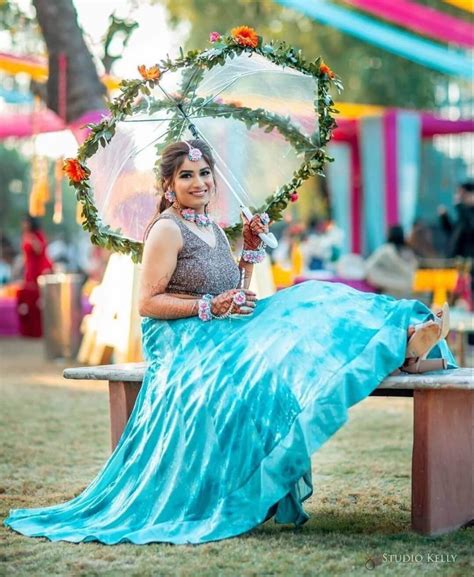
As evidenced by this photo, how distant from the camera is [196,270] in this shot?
469cm

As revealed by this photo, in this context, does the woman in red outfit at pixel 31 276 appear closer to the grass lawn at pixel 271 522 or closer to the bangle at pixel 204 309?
the grass lawn at pixel 271 522

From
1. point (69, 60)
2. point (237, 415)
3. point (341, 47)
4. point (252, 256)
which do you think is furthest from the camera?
point (341, 47)

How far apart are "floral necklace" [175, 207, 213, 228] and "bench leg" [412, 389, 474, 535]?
1.10 metres

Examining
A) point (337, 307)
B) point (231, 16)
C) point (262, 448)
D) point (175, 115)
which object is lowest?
point (262, 448)

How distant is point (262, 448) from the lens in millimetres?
4125

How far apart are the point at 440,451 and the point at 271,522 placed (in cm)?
72

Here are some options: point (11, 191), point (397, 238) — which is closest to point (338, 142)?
point (397, 238)

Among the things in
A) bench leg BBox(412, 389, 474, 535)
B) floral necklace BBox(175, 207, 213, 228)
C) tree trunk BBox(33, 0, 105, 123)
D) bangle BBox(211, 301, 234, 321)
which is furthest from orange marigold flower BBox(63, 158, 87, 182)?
tree trunk BBox(33, 0, 105, 123)

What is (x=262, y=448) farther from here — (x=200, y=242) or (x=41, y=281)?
(x=41, y=281)

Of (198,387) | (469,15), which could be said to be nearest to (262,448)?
(198,387)

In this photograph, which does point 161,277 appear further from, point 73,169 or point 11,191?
point 11,191

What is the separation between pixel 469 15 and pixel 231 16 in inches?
197

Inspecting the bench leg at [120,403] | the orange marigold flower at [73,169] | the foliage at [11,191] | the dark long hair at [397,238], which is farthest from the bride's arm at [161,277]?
the foliage at [11,191]

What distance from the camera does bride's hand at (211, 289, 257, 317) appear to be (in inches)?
176
